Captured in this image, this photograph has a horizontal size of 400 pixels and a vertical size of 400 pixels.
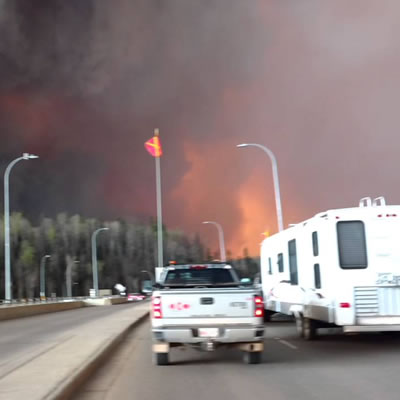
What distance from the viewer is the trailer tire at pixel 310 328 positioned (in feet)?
54.4

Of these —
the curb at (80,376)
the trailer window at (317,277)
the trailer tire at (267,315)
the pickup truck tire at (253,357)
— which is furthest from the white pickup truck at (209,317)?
the trailer tire at (267,315)

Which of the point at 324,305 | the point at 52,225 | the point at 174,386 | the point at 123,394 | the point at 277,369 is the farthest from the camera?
the point at 52,225

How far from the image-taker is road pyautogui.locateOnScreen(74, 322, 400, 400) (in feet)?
30.3

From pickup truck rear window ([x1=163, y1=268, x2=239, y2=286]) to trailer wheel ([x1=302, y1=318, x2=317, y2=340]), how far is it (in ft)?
9.72

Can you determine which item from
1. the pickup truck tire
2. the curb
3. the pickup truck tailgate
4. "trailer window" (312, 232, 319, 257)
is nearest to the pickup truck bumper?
the pickup truck tailgate

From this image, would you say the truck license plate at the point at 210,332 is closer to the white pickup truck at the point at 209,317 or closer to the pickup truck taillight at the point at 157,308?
the white pickup truck at the point at 209,317

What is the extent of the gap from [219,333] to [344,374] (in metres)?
2.30

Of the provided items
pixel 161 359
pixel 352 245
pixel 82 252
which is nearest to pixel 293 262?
pixel 352 245

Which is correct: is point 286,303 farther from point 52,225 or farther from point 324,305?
point 52,225

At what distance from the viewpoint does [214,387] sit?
32.4 ft

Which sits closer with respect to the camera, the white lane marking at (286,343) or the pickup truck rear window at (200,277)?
the pickup truck rear window at (200,277)

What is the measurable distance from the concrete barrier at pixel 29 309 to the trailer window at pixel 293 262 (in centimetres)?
1933

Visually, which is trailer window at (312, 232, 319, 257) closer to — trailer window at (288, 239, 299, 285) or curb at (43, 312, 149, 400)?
trailer window at (288, 239, 299, 285)

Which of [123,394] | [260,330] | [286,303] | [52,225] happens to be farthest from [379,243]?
[52,225]
